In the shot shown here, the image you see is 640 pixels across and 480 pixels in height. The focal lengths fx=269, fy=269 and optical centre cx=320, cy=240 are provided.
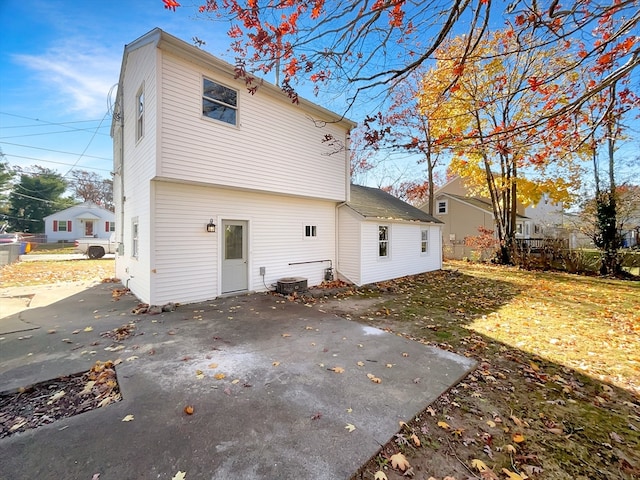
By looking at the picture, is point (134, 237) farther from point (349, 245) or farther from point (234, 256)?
point (349, 245)

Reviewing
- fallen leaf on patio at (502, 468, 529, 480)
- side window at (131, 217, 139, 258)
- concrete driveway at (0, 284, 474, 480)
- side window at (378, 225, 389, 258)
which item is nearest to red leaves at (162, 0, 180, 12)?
concrete driveway at (0, 284, 474, 480)

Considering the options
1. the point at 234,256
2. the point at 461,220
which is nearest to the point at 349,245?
the point at 234,256

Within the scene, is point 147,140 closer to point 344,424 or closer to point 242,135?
point 242,135

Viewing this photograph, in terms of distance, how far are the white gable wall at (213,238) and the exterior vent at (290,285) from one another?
350mm

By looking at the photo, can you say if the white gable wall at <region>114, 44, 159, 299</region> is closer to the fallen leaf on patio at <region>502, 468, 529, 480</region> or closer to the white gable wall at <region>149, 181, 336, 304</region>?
the white gable wall at <region>149, 181, 336, 304</region>

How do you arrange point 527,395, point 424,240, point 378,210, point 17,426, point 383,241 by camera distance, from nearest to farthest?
point 17,426 < point 527,395 < point 383,241 < point 378,210 < point 424,240

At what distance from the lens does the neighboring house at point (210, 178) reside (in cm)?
615

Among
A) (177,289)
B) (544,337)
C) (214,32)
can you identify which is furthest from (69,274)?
(544,337)

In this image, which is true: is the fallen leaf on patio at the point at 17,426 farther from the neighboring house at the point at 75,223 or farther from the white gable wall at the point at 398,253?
the neighboring house at the point at 75,223

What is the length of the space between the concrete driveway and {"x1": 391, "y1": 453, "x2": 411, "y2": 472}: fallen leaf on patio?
5.8 inches

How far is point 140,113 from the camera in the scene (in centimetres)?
717

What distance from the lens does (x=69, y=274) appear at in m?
11.3

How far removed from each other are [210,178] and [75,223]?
34108 mm

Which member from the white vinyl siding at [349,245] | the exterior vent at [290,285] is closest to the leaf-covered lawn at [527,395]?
the exterior vent at [290,285]
